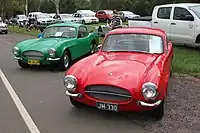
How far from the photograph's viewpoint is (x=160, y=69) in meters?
5.89

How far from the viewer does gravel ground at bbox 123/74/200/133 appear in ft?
17.4

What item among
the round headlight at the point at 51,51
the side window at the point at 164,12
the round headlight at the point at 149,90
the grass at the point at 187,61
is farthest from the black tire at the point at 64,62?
the side window at the point at 164,12

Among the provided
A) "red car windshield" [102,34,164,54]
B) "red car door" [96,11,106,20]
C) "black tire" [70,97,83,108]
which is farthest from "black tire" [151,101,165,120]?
"red car door" [96,11,106,20]

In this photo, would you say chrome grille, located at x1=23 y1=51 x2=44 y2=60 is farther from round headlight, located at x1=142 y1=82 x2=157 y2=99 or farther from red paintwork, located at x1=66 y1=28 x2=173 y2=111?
round headlight, located at x1=142 y1=82 x2=157 y2=99

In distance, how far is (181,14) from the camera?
1330cm

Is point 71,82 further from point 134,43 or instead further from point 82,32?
point 82,32

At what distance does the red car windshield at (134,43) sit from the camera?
6953mm

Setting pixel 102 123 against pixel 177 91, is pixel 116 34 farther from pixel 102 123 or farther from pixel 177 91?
pixel 102 123

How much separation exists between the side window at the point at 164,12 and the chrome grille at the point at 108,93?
29.7ft

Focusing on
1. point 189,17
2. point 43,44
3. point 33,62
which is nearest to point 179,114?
point 33,62

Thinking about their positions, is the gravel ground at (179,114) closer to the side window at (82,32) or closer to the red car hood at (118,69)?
the red car hood at (118,69)

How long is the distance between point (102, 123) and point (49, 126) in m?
0.86

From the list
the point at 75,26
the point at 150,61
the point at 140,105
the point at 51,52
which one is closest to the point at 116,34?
the point at 150,61

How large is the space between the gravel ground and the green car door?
423 cm
